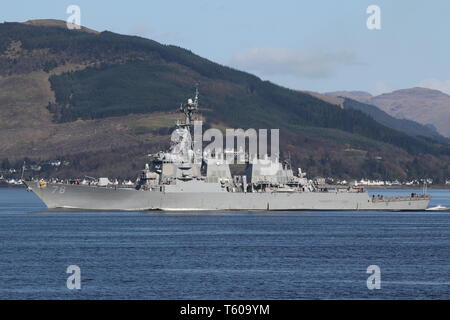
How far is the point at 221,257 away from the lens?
54.7 metres

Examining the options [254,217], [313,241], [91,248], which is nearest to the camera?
[91,248]

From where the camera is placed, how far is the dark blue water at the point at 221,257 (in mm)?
41594

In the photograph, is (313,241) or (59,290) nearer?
(59,290)

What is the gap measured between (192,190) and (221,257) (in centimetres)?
4072

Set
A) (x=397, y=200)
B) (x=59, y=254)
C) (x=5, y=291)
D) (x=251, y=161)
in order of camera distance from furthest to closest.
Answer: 1. (x=397, y=200)
2. (x=251, y=161)
3. (x=59, y=254)
4. (x=5, y=291)

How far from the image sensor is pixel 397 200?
112562 mm

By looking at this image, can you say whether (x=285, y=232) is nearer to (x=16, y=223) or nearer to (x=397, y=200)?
(x=16, y=223)

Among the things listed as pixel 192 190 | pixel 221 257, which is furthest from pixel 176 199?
pixel 221 257

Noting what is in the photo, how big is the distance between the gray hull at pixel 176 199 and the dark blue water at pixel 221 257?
464cm
